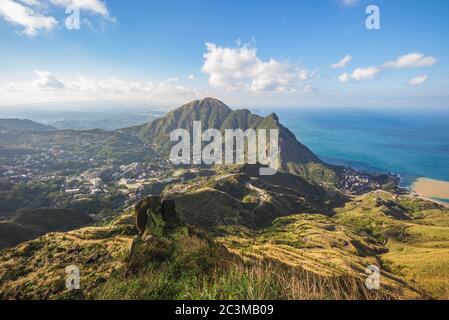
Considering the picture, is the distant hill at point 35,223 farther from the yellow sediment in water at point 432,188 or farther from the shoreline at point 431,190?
the yellow sediment in water at point 432,188

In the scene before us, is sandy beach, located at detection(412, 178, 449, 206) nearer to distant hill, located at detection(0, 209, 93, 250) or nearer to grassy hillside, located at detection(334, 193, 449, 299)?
grassy hillside, located at detection(334, 193, 449, 299)

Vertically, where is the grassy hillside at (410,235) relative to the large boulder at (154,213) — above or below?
below

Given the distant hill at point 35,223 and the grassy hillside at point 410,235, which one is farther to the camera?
the distant hill at point 35,223

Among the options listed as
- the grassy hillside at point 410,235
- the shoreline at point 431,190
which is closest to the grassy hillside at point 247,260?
the grassy hillside at point 410,235

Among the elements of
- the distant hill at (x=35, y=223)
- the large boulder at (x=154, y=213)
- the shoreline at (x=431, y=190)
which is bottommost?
the shoreline at (x=431, y=190)

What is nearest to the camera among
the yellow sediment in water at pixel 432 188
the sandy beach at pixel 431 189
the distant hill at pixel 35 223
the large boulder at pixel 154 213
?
the large boulder at pixel 154 213

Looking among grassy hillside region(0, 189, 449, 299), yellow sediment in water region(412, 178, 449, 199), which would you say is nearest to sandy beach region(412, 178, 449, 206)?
yellow sediment in water region(412, 178, 449, 199)

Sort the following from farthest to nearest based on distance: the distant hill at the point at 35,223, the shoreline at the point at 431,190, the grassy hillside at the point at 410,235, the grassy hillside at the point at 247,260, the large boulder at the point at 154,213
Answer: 1. the shoreline at the point at 431,190
2. the distant hill at the point at 35,223
3. the grassy hillside at the point at 410,235
4. the large boulder at the point at 154,213
5. the grassy hillside at the point at 247,260
